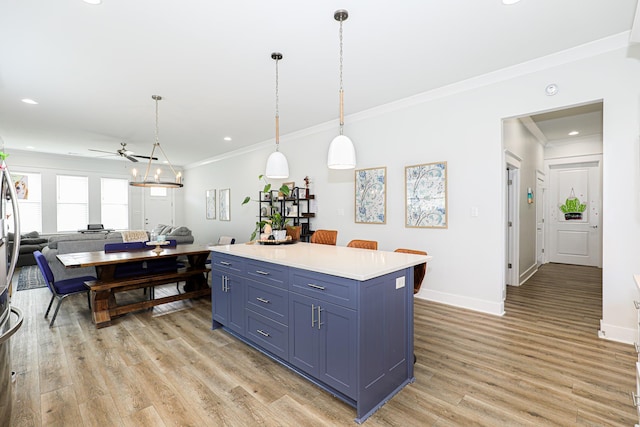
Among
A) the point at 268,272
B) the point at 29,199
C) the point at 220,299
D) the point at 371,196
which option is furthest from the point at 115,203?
the point at 268,272

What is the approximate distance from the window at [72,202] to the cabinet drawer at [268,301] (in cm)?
844

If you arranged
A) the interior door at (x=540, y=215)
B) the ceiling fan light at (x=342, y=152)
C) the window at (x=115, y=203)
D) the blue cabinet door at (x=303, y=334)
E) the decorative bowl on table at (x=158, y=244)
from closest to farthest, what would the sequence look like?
the blue cabinet door at (x=303, y=334), the ceiling fan light at (x=342, y=152), the decorative bowl on table at (x=158, y=244), the interior door at (x=540, y=215), the window at (x=115, y=203)

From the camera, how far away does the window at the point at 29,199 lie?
302 inches

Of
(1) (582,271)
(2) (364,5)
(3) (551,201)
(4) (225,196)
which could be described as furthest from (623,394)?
(4) (225,196)

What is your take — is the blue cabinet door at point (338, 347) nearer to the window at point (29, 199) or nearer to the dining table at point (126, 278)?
the dining table at point (126, 278)

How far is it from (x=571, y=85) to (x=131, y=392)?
4705 millimetres

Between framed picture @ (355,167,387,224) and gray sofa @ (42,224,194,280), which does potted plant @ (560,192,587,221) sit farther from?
gray sofa @ (42,224,194,280)

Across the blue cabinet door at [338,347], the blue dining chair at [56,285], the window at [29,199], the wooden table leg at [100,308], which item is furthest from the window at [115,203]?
the blue cabinet door at [338,347]

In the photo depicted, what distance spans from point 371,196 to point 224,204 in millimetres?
4943

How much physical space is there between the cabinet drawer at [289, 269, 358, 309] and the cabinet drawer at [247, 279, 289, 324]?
0.17 metres

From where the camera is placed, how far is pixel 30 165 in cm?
784

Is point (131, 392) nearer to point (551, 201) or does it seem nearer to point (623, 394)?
point (623, 394)

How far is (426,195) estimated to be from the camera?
4098 millimetres

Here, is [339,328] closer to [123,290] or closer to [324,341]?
[324,341]
